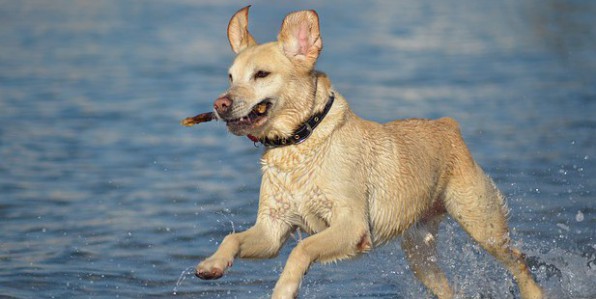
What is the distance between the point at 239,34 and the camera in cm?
734

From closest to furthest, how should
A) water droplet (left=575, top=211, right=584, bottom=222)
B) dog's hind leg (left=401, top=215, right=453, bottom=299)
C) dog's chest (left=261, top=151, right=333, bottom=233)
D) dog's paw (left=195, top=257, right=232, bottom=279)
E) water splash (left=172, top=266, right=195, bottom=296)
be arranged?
dog's paw (left=195, top=257, right=232, bottom=279) < dog's chest (left=261, top=151, right=333, bottom=233) < dog's hind leg (left=401, top=215, right=453, bottom=299) < water splash (left=172, top=266, right=195, bottom=296) < water droplet (left=575, top=211, right=584, bottom=222)

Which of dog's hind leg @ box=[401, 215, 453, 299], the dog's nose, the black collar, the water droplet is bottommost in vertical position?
the water droplet

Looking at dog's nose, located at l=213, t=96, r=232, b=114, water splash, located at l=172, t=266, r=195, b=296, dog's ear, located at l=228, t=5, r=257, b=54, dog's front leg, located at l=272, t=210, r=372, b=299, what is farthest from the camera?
water splash, located at l=172, t=266, r=195, b=296

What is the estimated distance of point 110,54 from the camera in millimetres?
21406

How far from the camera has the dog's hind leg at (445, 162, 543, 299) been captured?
795cm

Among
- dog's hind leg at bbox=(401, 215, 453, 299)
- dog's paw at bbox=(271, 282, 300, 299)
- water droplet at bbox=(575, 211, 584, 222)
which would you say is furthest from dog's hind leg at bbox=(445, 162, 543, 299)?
water droplet at bbox=(575, 211, 584, 222)

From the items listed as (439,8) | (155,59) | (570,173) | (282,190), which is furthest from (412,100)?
(439,8)

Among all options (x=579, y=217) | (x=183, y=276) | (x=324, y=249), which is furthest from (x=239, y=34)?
(x=579, y=217)

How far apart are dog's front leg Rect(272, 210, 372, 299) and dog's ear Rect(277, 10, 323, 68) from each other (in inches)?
41.5

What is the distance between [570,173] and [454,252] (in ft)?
13.5

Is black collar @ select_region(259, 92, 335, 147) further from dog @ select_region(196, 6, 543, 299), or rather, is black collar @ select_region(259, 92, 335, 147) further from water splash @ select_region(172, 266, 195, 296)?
water splash @ select_region(172, 266, 195, 296)

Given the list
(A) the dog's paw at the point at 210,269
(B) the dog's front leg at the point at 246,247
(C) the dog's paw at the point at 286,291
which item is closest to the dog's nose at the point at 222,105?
(B) the dog's front leg at the point at 246,247

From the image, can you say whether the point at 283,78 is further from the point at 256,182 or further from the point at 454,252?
the point at 256,182

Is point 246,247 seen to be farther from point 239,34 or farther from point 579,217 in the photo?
point 579,217
